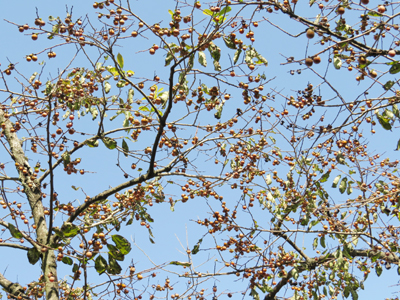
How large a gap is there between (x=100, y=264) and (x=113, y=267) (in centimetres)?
14

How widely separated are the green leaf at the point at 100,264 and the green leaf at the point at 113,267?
0.18 feet

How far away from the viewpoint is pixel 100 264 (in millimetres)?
4332

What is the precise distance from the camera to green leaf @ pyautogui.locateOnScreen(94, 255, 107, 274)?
4.34m

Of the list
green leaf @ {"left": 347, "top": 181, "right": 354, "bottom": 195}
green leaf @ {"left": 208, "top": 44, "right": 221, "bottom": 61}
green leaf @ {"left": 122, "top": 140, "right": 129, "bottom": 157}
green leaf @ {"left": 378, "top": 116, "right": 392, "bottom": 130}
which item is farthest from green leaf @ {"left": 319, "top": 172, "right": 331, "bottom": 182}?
green leaf @ {"left": 122, "top": 140, "right": 129, "bottom": 157}

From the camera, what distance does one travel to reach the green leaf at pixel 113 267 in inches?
171

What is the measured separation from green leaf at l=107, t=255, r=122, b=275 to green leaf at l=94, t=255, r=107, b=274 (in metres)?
0.06

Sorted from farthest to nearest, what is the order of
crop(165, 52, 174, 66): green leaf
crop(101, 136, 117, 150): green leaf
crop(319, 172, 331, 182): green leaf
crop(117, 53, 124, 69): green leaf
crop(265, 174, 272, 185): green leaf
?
crop(265, 174, 272, 185): green leaf, crop(319, 172, 331, 182): green leaf, crop(101, 136, 117, 150): green leaf, crop(117, 53, 124, 69): green leaf, crop(165, 52, 174, 66): green leaf

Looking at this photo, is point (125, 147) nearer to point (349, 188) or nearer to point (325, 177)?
point (325, 177)

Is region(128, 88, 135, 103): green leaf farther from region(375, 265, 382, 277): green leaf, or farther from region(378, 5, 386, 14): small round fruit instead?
region(375, 265, 382, 277): green leaf

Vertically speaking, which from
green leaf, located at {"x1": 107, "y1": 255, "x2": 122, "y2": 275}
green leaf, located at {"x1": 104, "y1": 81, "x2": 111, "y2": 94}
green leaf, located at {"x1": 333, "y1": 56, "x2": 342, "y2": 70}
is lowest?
green leaf, located at {"x1": 107, "y1": 255, "x2": 122, "y2": 275}

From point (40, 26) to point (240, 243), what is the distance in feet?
11.4

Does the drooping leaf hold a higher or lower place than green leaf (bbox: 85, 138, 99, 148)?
higher

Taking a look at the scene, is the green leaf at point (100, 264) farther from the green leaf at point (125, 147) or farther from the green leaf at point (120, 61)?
the green leaf at point (120, 61)

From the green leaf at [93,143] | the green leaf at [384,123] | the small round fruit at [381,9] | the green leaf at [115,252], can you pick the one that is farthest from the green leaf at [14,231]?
the small round fruit at [381,9]
